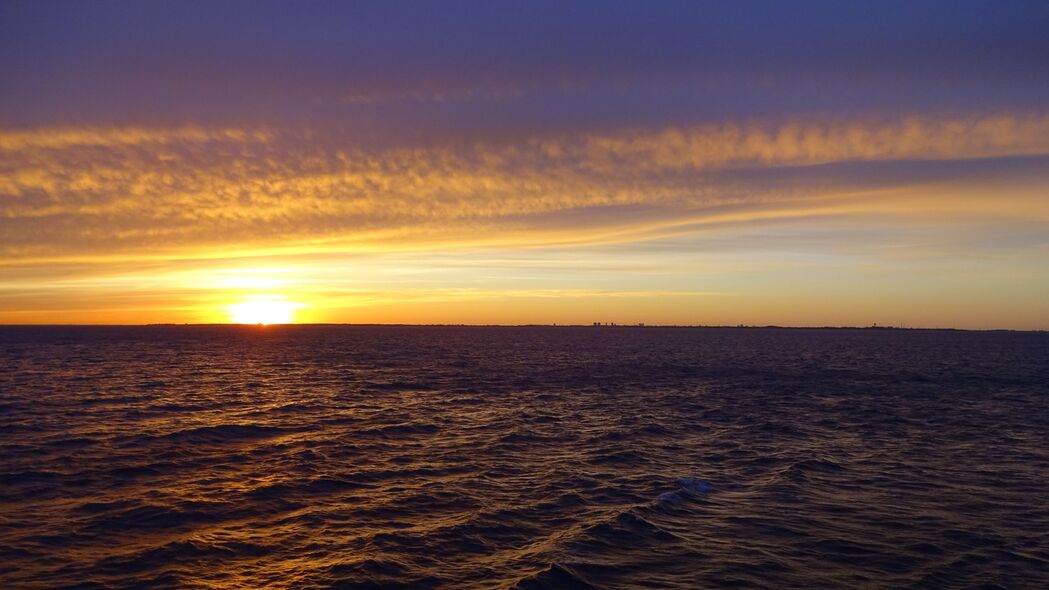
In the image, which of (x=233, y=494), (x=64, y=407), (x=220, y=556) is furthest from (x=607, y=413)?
(x=64, y=407)

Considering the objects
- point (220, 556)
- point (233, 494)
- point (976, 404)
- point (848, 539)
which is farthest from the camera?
point (976, 404)

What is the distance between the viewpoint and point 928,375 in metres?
82.2

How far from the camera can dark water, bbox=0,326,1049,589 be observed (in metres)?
17.0

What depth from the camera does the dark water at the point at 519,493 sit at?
17031 mm

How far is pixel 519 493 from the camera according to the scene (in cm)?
2411

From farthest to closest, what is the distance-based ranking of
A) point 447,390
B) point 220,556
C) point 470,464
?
1. point 447,390
2. point 470,464
3. point 220,556

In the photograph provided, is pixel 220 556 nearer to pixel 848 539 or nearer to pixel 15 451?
pixel 848 539

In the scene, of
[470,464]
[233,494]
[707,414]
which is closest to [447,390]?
[707,414]

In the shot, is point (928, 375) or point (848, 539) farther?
point (928, 375)

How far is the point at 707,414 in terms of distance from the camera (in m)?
45.0

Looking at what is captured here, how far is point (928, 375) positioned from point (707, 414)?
51.6 metres

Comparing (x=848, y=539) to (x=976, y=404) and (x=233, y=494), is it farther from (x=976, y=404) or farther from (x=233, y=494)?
(x=976, y=404)

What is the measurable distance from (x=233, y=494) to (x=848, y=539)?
19376mm

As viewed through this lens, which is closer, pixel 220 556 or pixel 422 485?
pixel 220 556
